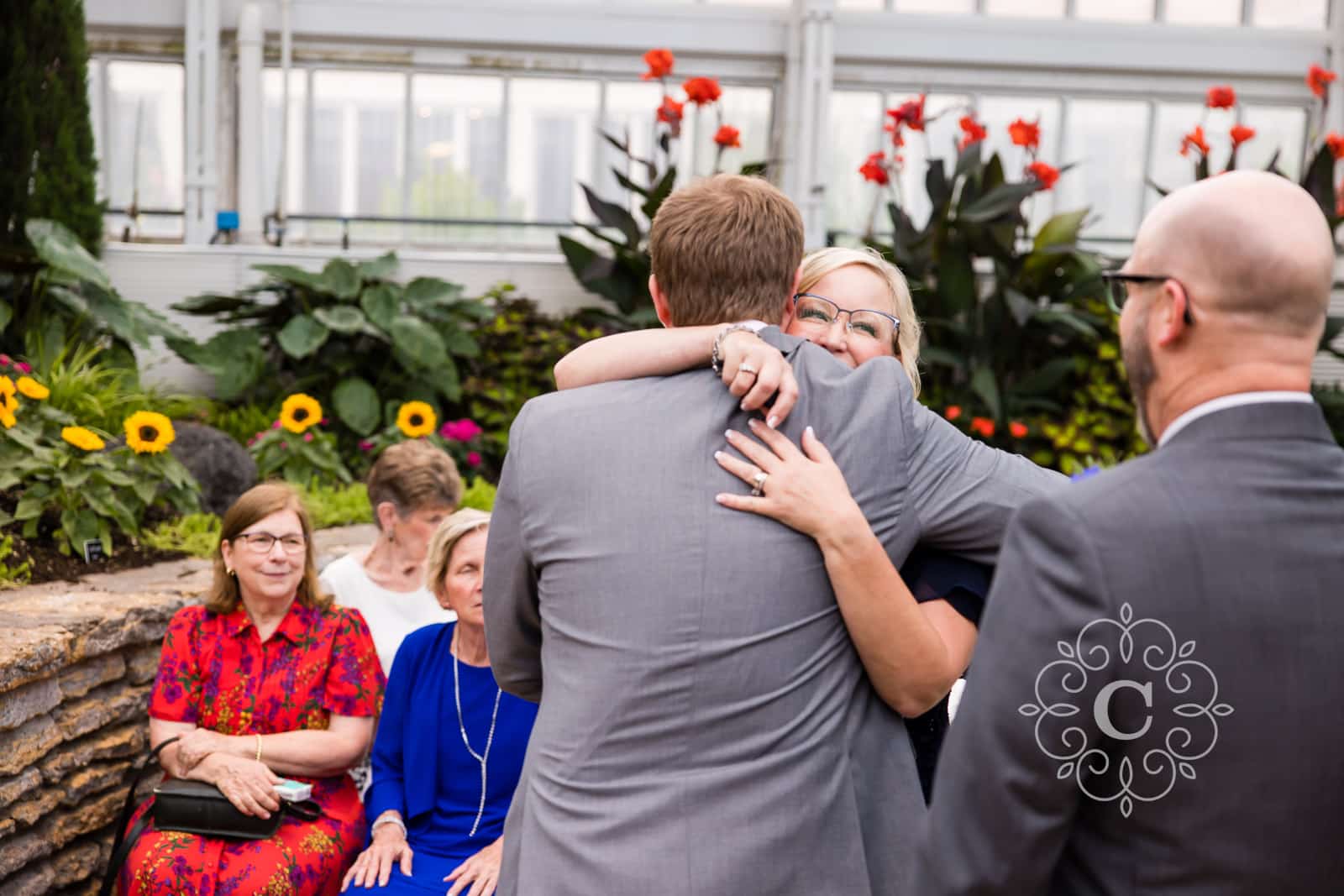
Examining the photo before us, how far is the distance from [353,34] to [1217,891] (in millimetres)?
10578

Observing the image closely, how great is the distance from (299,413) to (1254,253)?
5.85 metres

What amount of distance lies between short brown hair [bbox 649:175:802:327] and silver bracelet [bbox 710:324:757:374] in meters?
0.07

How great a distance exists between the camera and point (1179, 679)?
3.58 feet

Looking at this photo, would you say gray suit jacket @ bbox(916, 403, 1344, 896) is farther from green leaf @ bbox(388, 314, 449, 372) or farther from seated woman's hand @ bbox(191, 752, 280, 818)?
green leaf @ bbox(388, 314, 449, 372)

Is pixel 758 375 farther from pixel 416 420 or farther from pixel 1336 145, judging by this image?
pixel 1336 145

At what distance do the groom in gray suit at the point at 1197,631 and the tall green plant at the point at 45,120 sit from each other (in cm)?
736

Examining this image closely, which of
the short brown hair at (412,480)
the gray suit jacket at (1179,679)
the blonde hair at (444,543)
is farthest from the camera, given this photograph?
the short brown hair at (412,480)

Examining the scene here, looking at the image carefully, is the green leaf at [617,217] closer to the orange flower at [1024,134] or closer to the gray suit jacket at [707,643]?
the orange flower at [1024,134]

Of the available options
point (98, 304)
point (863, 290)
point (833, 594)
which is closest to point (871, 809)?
point (833, 594)

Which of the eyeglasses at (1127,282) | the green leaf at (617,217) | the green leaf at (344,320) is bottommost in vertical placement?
the green leaf at (344,320)

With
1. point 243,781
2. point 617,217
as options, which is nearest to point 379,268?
point 617,217

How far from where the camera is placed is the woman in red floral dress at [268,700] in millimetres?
3080

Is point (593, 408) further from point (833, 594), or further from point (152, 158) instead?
point (152, 158)

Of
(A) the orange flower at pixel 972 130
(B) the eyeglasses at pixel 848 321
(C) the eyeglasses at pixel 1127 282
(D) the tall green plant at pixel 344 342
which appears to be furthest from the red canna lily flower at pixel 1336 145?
(C) the eyeglasses at pixel 1127 282
